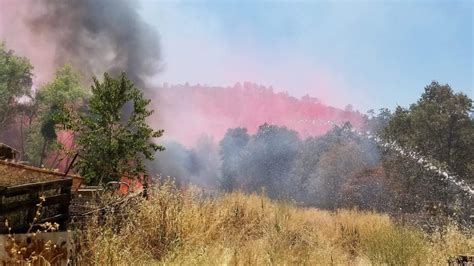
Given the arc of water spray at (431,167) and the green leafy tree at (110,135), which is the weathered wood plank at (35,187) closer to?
the green leafy tree at (110,135)

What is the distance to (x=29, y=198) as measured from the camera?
16.2ft

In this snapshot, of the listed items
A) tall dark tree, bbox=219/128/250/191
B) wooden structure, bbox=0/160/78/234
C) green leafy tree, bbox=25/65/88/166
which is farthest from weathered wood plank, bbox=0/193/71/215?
tall dark tree, bbox=219/128/250/191

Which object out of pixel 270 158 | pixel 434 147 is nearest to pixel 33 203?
pixel 434 147

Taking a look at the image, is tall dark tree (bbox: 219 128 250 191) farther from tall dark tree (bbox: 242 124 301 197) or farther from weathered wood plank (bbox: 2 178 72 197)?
weathered wood plank (bbox: 2 178 72 197)

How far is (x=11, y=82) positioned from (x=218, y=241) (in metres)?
32.1

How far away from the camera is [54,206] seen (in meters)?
5.27

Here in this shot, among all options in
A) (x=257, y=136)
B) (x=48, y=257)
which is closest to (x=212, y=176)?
(x=257, y=136)

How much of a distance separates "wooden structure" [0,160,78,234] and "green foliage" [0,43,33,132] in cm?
3090

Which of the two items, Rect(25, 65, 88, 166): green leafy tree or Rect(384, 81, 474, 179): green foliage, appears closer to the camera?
Rect(384, 81, 474, 179): green foliage

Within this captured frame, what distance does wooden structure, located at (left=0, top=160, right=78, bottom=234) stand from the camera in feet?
15.2

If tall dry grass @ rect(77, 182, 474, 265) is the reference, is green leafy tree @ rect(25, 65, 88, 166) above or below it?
above

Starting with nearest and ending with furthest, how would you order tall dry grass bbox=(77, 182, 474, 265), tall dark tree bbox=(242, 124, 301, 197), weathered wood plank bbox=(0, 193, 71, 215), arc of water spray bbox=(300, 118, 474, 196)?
weathered wood plank bbox=(0, 193, 71, 215)
tall dry grass bbox=(77, 182, 474, 265)
arc of water spray bbox=(300, 118, 474, 196)
tall dark tree bbox=(242, 124, 301, 197)

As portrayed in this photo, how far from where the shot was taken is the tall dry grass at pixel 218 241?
575 cm

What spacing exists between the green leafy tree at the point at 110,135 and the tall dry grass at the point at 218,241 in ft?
7.68
